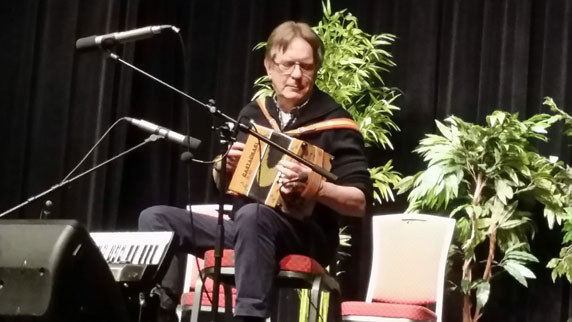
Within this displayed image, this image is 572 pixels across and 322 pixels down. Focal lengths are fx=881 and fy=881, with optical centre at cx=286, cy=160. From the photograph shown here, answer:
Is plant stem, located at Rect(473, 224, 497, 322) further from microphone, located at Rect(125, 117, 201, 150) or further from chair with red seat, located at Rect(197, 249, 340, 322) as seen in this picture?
microphone, located at Rect(125, 117, 201, 150)

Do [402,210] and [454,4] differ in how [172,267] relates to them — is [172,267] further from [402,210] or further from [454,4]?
[454,4]

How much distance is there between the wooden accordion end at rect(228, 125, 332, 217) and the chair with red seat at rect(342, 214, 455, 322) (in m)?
1.20

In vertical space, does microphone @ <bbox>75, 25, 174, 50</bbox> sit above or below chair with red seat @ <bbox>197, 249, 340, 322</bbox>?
above

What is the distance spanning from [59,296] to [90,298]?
0.34 ft

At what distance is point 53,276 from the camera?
6.83 feet

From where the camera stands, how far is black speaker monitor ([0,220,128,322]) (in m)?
2.09

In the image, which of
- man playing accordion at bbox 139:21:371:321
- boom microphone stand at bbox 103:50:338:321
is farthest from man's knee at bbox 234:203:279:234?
boom microphone stand at bbox 103:50:338:321

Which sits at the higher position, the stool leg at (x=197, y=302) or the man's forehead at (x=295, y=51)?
the man's forehead at (x=295, y=51)

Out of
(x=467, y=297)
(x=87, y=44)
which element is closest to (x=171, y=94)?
(x=467, y=297)

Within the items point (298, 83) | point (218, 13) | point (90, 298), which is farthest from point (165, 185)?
point (90, 298)

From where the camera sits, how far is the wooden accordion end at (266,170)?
3016 mm

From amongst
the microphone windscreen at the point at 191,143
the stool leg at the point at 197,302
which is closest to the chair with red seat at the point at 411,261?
the stool leg at the point at 197,302

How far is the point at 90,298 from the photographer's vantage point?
2182 mm

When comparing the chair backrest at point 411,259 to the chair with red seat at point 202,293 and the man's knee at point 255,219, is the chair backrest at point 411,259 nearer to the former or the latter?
the chair with red seat at point 202,293
